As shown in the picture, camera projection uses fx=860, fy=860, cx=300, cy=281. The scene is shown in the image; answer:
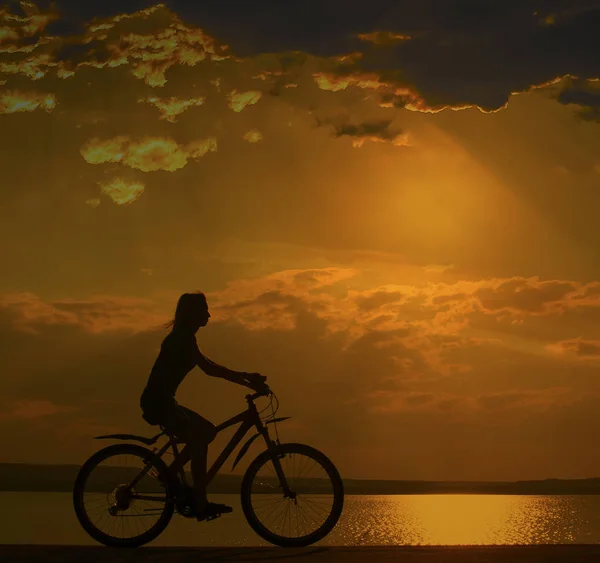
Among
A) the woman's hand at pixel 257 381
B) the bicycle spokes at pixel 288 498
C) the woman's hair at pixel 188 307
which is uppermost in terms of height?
the woman's hair at pixel 188 307

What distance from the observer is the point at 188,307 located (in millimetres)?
9875

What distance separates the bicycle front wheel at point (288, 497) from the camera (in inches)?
390

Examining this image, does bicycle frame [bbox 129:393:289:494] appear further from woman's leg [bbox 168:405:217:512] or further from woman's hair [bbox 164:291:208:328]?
woman's hair [bbox 164:291:208:328]

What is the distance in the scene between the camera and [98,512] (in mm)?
9992

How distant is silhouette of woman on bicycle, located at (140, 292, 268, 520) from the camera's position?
32.0 ft

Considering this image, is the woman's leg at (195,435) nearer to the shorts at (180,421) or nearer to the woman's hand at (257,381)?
the shorts at (180,421)

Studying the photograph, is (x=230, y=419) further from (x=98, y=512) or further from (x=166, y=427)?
(x=98, y=512)

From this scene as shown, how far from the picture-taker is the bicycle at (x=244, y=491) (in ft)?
32.3

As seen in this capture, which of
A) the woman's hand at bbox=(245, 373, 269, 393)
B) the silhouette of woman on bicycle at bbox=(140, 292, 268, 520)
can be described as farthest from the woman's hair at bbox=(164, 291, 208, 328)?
the woman's hand at bbox=(245, 373, 269, 393)

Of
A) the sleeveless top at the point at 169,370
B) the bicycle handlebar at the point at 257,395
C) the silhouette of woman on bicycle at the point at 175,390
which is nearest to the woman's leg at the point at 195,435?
the silhouette of woman on bicycle at the point at 175,390

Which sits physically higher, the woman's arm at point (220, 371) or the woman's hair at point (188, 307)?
the woman's hair at point (188, 307)

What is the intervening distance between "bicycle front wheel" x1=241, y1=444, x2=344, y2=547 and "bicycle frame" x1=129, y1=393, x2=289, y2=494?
0.29 feet

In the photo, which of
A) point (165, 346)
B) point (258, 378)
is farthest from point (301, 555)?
point (165, 346)

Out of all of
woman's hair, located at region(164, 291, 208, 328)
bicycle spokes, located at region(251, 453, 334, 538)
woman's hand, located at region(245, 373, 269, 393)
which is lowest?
bicycle spokes, located at region(251, 453, 334, 538)
